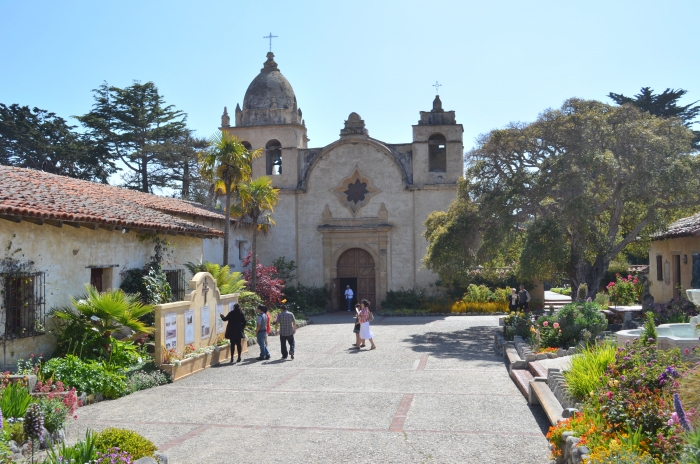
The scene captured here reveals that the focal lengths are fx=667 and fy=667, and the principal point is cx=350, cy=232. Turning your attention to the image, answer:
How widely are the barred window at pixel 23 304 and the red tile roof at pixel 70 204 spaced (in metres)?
1.21

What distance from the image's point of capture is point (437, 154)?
32.4 metres

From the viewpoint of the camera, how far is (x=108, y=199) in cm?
1792

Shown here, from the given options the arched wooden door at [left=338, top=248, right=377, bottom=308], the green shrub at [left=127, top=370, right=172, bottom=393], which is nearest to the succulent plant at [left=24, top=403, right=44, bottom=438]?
the green shrub at [left=127, top=370, right=172, bottom=393]

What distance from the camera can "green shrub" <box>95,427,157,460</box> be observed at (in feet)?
21.1

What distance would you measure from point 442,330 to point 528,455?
15.4 metres

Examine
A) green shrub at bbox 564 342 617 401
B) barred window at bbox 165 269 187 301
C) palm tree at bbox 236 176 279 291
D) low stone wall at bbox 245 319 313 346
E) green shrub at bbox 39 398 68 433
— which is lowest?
low stone wall at bbox 245 319 313 346

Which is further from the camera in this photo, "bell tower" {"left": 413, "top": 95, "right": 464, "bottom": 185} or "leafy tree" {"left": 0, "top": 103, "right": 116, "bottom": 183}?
"leafy tree" {"left": 0, "top": 103, "right": 116, "bottom": 183}

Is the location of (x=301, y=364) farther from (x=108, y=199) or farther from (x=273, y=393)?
(x=108, y=199)

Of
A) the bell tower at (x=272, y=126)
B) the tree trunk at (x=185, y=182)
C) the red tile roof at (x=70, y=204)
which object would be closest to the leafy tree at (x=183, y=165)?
the tree trunk at (x=185, y=182)

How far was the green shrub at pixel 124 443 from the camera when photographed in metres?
6.43

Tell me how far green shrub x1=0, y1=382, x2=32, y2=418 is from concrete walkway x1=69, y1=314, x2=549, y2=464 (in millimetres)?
918

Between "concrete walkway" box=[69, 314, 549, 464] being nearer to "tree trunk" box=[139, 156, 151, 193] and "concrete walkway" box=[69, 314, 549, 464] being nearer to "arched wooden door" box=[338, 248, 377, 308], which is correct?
"arched wooden door" box=[338, 248, 377, 308]

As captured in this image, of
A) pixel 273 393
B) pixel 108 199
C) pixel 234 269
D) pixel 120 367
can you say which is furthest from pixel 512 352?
pixel 234 269

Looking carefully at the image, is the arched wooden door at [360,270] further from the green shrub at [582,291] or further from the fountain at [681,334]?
the fountain at [681,334]
